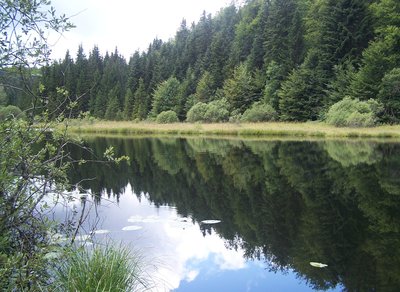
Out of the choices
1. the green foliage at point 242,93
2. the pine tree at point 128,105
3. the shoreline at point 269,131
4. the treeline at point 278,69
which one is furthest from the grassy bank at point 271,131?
the pine tree at point 128,105

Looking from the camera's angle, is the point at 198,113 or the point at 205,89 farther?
the point at 205,89

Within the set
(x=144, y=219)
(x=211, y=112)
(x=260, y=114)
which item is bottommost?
(x=144, y=219)

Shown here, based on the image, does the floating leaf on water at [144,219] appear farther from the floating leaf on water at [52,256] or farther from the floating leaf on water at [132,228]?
the floating leaf on water at [52,256]

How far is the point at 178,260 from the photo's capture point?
727 centimetres

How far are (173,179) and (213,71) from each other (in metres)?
49.2

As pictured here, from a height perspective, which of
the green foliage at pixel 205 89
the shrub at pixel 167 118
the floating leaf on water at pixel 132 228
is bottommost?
the floating leaf on water at pixel 132 228

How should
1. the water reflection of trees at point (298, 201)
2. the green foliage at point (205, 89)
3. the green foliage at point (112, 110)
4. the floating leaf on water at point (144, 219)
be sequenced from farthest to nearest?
the green foliage at point (112, 110) → the green foliage at point (205, 89) → the floating leaf on water at point (144, 219) → the water reflection of trees at point (298, 201)

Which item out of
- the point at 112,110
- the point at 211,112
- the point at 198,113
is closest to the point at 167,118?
the point at 198,113

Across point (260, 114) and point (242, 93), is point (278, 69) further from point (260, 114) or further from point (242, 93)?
point (260, 114)

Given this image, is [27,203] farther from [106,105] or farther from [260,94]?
[106,105]

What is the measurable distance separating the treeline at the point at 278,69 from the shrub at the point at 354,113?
154 millimetres

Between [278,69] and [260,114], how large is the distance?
306 inches

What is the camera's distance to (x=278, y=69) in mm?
51281

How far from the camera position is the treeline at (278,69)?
3856 centimetres
